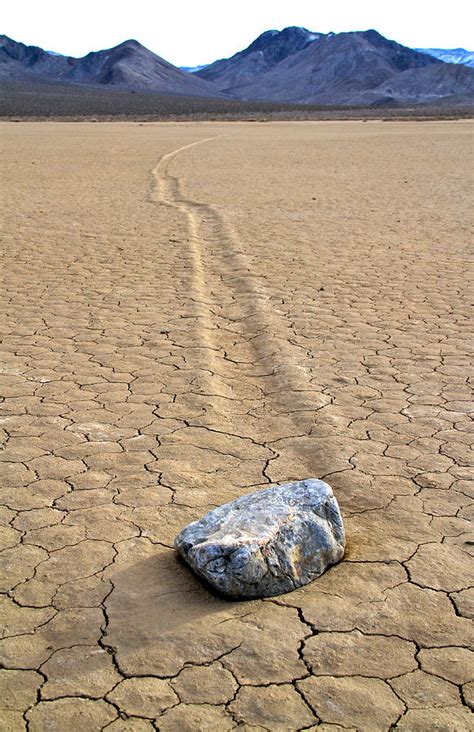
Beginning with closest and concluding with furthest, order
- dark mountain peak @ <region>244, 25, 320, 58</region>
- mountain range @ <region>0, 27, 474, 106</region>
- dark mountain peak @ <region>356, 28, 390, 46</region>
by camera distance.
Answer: mountain range @ <region>0, 27, 474, 106</region>, dark mountain peak @ <region>356, 28, 390, 46</region>, dark mountain peak @ <region>244, 25, 320, 58</region>

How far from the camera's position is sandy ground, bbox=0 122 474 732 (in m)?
2.34

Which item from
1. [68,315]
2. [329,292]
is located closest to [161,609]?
[68,315]

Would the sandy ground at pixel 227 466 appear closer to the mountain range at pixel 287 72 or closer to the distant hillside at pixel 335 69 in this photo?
the mountain range at pixel 287 72

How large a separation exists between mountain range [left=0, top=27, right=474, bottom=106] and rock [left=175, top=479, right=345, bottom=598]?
98.7 metres

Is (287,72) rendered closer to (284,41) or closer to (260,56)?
(260,56)

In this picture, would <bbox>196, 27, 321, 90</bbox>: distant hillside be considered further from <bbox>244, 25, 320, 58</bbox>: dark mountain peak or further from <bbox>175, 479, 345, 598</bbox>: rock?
<bbox>175, 479, 345, 598</bbox>: rock

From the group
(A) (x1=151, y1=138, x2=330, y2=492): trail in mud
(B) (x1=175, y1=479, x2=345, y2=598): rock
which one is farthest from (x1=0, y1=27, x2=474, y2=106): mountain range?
(B) (x1=175, y1=479, x2=345, y2=598): rock

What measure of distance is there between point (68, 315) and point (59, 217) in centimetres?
520

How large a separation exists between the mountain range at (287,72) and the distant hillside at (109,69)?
0.16 m

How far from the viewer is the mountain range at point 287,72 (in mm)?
108375

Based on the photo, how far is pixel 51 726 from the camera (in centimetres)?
219

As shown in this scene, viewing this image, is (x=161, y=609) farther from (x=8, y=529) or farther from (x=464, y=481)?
(x=464, y=481)

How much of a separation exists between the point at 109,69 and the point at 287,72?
97.1 feet

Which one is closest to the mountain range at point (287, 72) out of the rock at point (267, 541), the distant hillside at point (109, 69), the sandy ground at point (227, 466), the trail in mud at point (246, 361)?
the distant hillside at point (109, 69)
